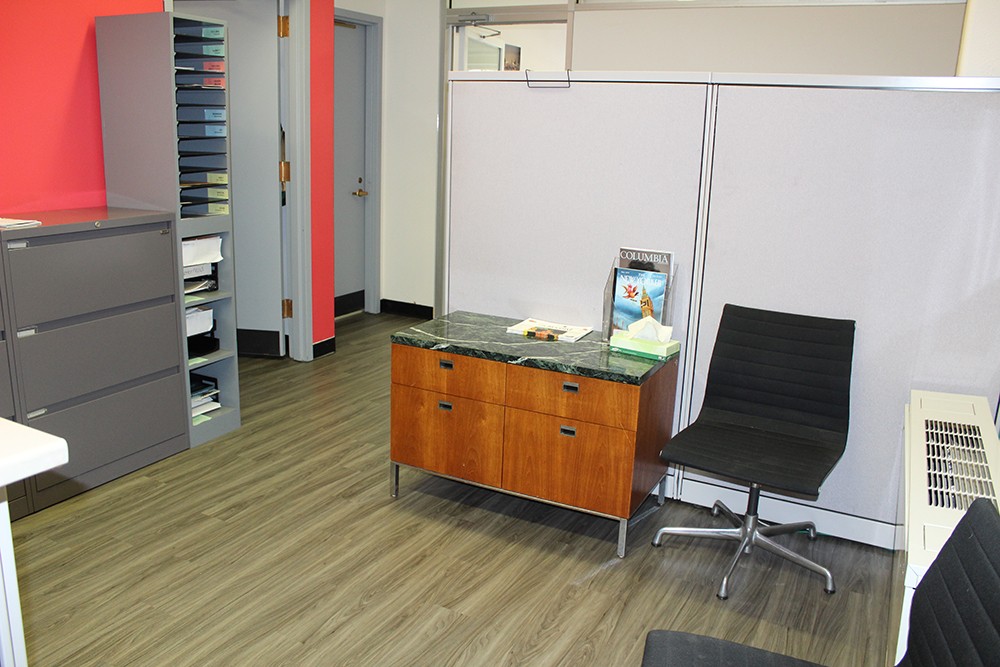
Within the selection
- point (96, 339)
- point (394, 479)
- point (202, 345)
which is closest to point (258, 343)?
point (202, 345)

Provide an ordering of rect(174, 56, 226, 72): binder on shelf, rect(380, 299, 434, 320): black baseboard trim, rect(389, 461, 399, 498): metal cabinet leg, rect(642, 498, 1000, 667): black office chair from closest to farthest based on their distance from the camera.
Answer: rect(642, 498, 1000, 667): black office chair
rect(389, 461, 399, 498): metal cabinet leg
rect(174, 56, 226, 72): binder on shelf
rect(380, 299, 434, 320): black baseboard trim

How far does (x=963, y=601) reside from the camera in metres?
1.34

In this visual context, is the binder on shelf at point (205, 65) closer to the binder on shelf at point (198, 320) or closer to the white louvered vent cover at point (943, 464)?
the binder on shelf at point (198, 320)

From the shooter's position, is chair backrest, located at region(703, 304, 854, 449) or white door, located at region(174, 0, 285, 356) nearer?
chair backrest, located at region(703, 304, 854, 449)

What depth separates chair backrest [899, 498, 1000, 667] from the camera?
1.26 metres

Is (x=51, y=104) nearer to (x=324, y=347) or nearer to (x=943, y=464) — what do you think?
(x=324, y=347)

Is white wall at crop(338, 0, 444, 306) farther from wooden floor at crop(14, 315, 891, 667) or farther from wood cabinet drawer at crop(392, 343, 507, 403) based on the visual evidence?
wood cabinet drawer at crop(392, 343, 507, 403)

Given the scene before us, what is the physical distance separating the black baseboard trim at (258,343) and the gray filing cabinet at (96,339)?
4.76 feet

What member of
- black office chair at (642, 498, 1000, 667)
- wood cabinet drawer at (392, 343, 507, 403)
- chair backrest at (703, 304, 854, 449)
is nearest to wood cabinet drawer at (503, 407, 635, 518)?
wood cabinet drawer at (392, 343, 507, 403)

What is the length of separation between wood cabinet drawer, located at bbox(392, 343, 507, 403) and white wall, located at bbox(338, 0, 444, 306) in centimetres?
303

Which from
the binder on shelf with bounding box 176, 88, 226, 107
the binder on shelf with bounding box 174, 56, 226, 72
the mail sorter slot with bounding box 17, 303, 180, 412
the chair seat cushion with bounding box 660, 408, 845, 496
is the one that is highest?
the binder on shelf with bounding box 174, 56, 226, 72

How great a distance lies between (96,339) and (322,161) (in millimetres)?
2203

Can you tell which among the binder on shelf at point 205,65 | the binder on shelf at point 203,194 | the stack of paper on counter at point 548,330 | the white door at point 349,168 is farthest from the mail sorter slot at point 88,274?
the white door at point 349,168

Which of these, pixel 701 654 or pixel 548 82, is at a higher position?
pixel 548 82
